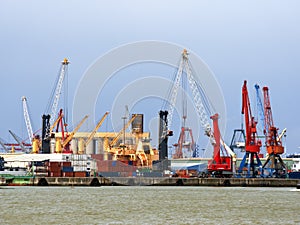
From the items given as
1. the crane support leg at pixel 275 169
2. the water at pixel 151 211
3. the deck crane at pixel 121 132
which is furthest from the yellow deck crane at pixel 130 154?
the water at pixel 151 211

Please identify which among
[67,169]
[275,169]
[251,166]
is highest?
[67,169]

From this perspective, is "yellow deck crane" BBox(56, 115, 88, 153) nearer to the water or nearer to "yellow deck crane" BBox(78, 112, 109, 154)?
"yellow deck crane" BBox(78, 112, 109, 154)

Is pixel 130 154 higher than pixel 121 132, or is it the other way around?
pixel 121 132

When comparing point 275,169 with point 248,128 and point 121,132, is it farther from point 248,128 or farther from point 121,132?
point 121,132

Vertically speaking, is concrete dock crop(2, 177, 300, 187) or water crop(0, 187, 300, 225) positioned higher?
concrete dock crop(2, 177, 300, 187)

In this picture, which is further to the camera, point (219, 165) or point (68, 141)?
point (68, 141)

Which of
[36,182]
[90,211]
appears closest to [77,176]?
[36,182]

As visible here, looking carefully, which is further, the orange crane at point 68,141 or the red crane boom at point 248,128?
the orange crane at point 68,141

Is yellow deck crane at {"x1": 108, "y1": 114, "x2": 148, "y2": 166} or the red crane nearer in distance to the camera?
the red crane

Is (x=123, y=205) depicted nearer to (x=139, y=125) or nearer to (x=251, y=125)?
(x=251, y=125)

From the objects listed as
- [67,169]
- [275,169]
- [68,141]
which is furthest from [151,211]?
[68,141]

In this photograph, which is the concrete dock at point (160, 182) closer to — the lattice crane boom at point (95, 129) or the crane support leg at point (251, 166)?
the crane support leg at point (251, 166)

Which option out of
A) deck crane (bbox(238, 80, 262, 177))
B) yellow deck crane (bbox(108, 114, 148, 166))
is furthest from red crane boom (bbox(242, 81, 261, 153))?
yellow deck crane (bbox(108, 114, 148, 166))

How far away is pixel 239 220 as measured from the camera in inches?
2071
